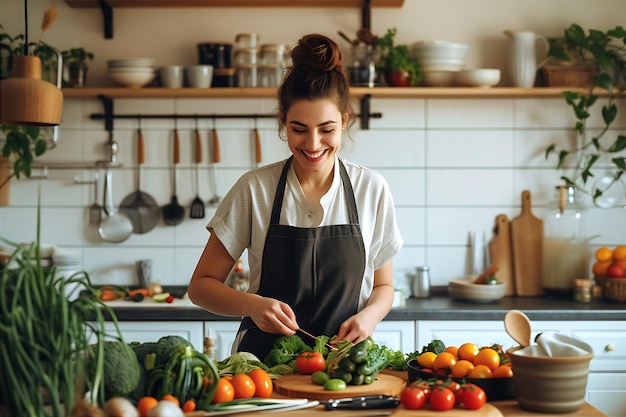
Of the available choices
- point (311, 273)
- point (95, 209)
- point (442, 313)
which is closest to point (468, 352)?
point (311, 273)

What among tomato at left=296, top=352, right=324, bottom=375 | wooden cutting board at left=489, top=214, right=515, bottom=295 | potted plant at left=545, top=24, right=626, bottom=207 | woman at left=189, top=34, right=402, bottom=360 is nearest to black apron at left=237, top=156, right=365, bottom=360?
woman at left=189, top=34, right=402, bottom=360

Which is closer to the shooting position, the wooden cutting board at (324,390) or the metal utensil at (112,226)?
the wooden cutting board at (324,390)

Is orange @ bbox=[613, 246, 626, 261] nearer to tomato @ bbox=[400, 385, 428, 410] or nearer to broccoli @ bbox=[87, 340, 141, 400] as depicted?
tomato @ bbox=[400, 385, 428, 410]

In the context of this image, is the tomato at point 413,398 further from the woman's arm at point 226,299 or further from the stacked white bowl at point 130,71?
the stacked white bowl at point 130,71

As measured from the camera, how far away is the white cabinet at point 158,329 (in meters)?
3.39

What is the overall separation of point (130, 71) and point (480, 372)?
2.54 metres

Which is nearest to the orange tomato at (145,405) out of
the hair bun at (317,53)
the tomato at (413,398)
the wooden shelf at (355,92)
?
the tomato at (413,398)

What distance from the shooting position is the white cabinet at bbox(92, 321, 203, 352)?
339 centimetres

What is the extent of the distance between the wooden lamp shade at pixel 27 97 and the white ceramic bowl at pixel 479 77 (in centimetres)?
209

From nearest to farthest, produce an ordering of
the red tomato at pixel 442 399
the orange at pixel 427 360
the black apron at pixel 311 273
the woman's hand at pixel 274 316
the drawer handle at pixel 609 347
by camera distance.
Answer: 1. the red tomato at pixel 442 399
2. the orange at pixel 427 360
3. the woman's hand at pixel 274 316
4. the black apron at pixel 311 273
5. the drawer handle at pixel 609 347

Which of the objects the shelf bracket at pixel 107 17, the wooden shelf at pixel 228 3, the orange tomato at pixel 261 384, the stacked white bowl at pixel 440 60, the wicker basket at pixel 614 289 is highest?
the wooden shelf at pixel 228 3

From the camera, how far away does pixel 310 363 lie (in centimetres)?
182

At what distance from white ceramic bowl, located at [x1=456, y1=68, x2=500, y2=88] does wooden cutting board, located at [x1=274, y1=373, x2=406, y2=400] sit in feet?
7.11

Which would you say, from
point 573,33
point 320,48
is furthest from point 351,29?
point 320,48
